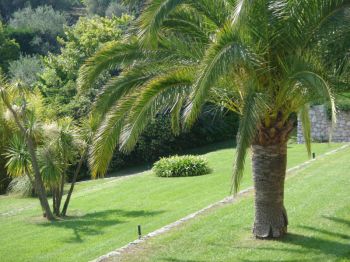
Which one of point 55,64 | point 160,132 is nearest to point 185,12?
point 160,132

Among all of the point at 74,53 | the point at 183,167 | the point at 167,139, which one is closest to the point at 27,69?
the point at 74,53

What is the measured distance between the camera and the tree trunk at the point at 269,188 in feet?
27.0

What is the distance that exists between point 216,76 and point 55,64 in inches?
1068

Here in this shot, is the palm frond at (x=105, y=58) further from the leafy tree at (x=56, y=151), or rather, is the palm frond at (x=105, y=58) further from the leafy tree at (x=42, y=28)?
the leafy tree at (x=42, y=28)

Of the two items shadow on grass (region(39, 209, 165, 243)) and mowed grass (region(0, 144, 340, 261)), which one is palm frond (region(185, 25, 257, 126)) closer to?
mowed grass (region(0, 144, 340, 261))

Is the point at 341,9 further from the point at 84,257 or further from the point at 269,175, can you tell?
the point at 84,257

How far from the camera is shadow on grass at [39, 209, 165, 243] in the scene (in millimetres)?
11188

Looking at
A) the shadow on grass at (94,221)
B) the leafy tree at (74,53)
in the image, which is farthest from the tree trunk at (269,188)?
the leafy tree at (74,53)

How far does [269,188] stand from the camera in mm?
8312

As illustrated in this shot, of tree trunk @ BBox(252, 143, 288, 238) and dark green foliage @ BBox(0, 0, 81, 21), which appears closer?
tree trunk @ BBox(252, 143, 288, 238)

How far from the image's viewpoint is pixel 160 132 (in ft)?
86.0

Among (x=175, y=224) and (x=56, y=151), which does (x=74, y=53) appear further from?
(x=175, y=224)

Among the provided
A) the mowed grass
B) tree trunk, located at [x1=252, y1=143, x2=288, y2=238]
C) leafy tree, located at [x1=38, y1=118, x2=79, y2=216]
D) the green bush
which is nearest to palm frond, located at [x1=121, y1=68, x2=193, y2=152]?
tree trunk, located at [x1=252, y1=143, x2=288, y2=238]

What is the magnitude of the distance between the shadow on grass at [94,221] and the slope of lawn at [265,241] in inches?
91.0
